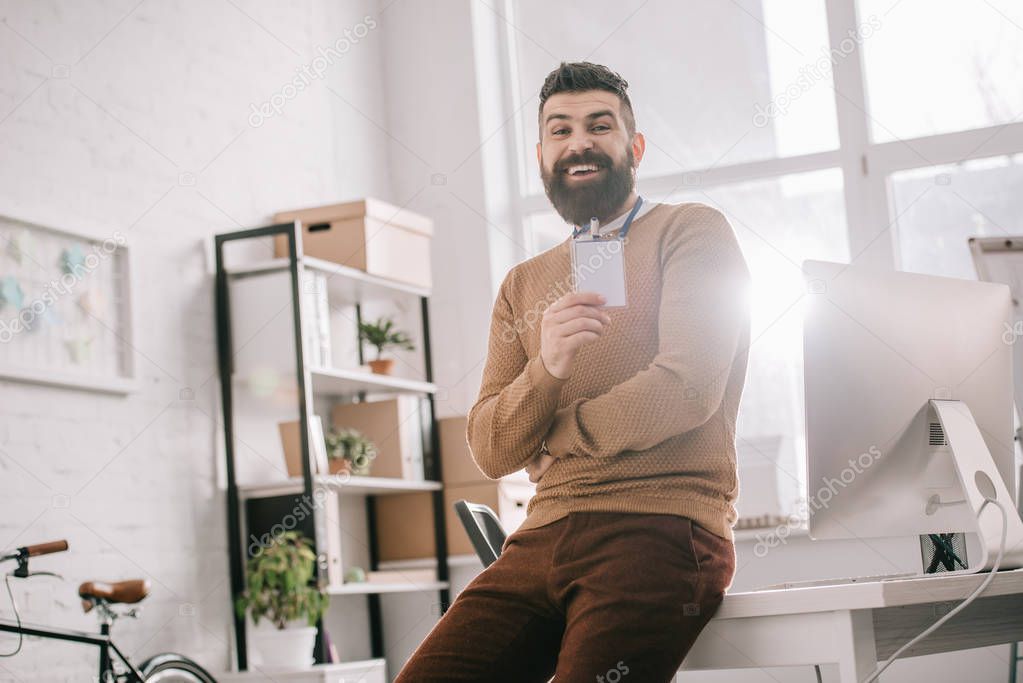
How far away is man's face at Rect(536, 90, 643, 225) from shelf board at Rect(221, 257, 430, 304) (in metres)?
2.38

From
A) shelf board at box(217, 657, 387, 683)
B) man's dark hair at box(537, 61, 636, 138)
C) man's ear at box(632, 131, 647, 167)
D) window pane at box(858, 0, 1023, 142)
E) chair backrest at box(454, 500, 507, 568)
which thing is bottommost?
shelf board at box(217, 657, 387, 683)

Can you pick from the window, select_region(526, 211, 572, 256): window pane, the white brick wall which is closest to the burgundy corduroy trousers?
the white brick wall

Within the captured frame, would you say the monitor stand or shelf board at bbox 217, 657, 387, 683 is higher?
the monitor stand

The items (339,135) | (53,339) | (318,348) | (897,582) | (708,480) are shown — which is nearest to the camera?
(897,582)

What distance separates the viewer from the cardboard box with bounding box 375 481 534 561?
4.54 m

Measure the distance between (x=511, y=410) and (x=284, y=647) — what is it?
7.80 feet

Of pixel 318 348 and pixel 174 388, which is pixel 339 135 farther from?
pixel 174 388

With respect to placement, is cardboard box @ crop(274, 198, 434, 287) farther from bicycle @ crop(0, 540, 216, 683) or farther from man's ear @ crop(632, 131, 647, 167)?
man's ear @ crop(632, 131, 647, 167)

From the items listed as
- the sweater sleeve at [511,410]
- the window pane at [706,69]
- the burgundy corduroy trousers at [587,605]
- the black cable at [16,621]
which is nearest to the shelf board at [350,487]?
the black cable at [16,621]

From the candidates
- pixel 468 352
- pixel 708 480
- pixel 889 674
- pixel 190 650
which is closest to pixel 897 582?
pixel 708 480

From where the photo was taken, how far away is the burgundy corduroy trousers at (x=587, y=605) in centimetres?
143

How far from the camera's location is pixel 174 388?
12.5 ft

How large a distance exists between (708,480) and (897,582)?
258 mm

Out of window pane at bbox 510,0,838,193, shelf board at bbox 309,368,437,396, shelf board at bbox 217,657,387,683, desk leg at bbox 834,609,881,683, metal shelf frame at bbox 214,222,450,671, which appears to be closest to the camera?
desk leg at bbox 834,609,881,683
